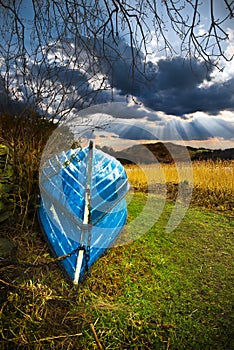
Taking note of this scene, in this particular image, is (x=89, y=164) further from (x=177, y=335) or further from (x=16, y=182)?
(x=177, y=335)

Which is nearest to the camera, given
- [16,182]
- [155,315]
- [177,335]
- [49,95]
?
[177,335]

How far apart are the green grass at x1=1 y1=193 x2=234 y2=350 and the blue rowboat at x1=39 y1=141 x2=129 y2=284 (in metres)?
0.19

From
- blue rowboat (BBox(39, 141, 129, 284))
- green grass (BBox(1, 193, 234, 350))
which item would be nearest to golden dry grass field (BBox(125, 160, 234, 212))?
green grass (BBox(1, 193, 234, 350))

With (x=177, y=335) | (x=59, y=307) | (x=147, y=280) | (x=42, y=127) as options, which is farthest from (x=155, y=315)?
(x=42, y=127)

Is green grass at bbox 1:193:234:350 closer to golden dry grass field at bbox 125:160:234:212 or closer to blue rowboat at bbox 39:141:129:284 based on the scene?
blue rowboat at bbox 39:141:129:284

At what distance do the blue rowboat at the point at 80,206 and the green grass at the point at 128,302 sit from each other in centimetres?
19

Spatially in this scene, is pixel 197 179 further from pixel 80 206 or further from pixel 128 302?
pixel 128 302

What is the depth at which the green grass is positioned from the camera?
2443 mm

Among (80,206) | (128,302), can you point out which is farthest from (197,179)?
(128,302)

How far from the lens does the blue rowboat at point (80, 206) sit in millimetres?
3074

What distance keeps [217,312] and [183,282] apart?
0.53 m

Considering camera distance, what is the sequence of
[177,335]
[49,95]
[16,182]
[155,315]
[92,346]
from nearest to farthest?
[92,346], [177,335], [155,315], [16,182], [49,95]

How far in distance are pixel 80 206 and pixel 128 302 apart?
1028 mm

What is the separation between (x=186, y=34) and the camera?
2.67 meters
